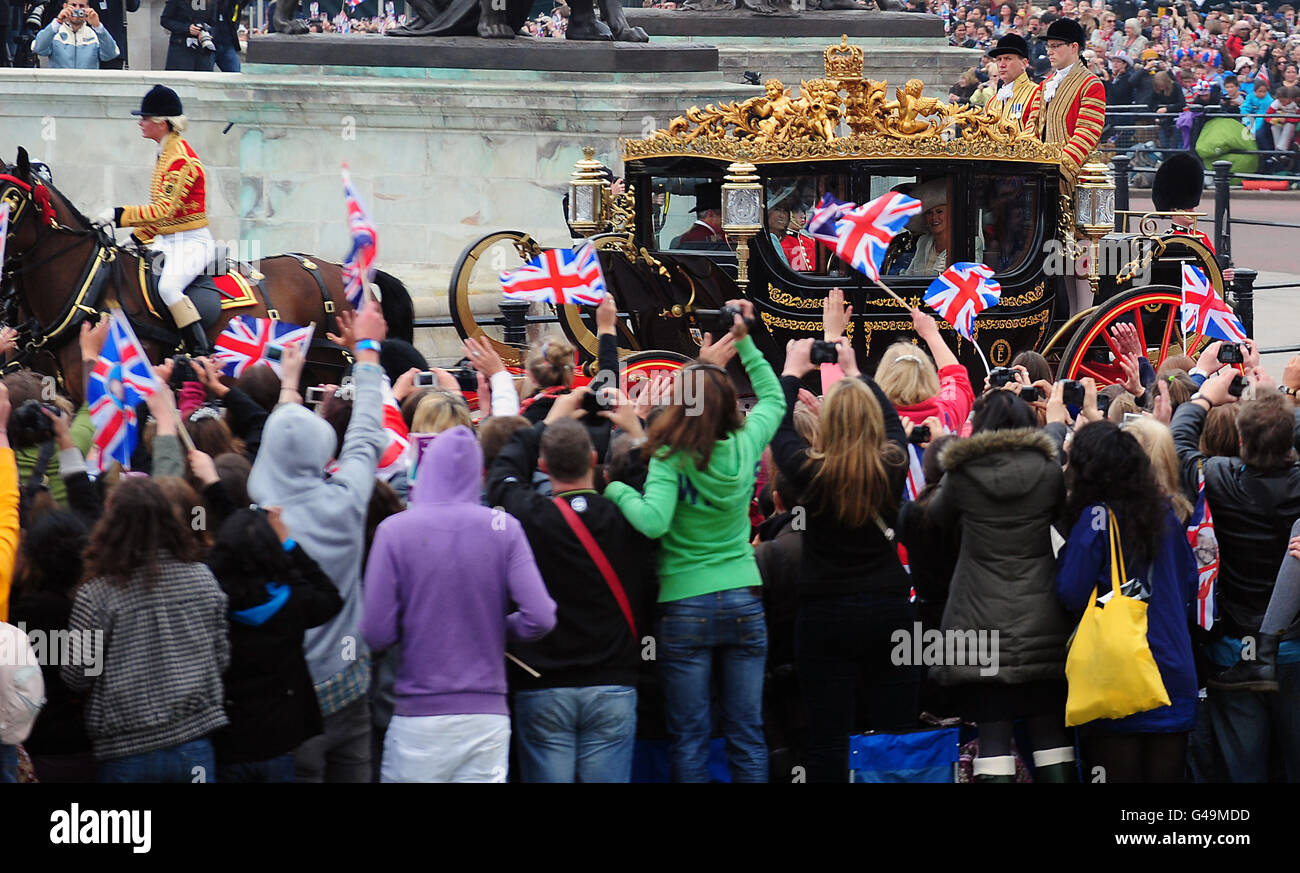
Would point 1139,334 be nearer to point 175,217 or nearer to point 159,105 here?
point 175,217

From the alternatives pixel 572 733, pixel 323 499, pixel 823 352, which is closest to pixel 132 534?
pixel 323 499

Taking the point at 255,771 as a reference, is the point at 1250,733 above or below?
below

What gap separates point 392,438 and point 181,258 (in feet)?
13.2

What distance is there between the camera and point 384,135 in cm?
1448

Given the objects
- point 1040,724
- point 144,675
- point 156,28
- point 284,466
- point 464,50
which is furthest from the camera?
point 156,28

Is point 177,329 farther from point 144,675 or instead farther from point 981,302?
point 144,675

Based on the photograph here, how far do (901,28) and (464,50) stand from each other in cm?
951

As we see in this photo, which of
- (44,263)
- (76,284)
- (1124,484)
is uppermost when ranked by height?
(44,263)

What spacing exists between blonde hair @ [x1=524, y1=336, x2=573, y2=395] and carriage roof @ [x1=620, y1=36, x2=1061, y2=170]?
319 centimetres

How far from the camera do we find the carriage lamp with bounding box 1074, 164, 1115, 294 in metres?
→ 10.9

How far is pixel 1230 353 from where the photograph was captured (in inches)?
323

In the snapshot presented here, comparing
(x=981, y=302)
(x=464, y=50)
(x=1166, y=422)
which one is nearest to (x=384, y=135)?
(x=464, y=50)
